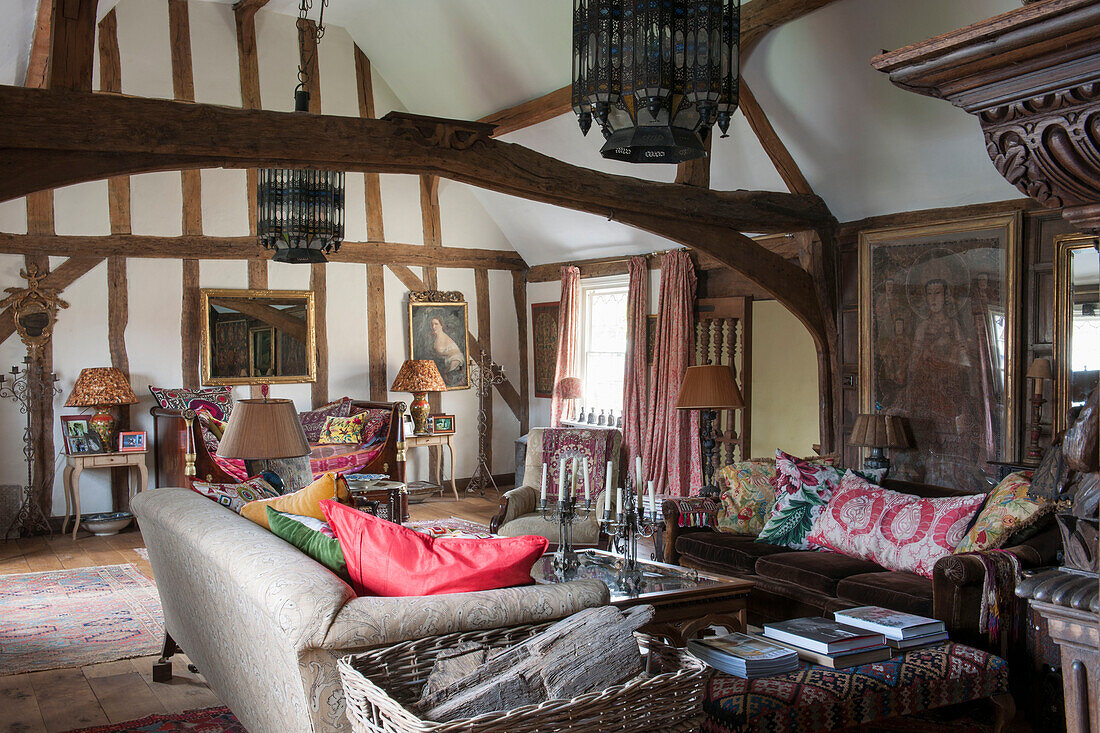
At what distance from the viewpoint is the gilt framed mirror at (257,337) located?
27.1ft

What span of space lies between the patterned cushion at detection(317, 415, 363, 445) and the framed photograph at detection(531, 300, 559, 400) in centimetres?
215

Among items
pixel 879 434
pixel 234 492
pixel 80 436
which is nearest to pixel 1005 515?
pixel 879 434

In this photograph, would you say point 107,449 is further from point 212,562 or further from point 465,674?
point 465,674

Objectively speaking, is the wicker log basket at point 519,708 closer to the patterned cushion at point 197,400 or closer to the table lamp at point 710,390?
the table lamp at point 710,390

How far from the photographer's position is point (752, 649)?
9.82 feet

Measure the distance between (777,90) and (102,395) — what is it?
5.50 meters

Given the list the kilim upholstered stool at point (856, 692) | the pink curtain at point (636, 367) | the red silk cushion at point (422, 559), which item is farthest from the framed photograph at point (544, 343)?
the red silk cushion at point (422, 559)

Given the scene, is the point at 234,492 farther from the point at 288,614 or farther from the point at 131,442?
the point at 131,442

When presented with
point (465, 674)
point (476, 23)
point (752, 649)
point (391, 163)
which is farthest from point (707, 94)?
point (476, 23)

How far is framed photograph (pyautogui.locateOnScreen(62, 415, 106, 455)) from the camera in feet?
23.8

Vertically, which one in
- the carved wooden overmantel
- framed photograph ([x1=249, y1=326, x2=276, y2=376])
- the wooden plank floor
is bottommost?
the wooden plank floor

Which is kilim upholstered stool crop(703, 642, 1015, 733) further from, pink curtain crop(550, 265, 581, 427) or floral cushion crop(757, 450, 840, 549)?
pink curtain crop(550, 265, 581, 427)

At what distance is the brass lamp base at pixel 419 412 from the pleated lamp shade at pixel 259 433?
192 inches

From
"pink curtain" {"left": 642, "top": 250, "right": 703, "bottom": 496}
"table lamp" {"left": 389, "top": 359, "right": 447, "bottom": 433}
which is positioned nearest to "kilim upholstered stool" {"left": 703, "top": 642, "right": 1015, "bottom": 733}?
"pink curtain" {"left": 642, "top": 250, "right": 703, "bottom": 496}
